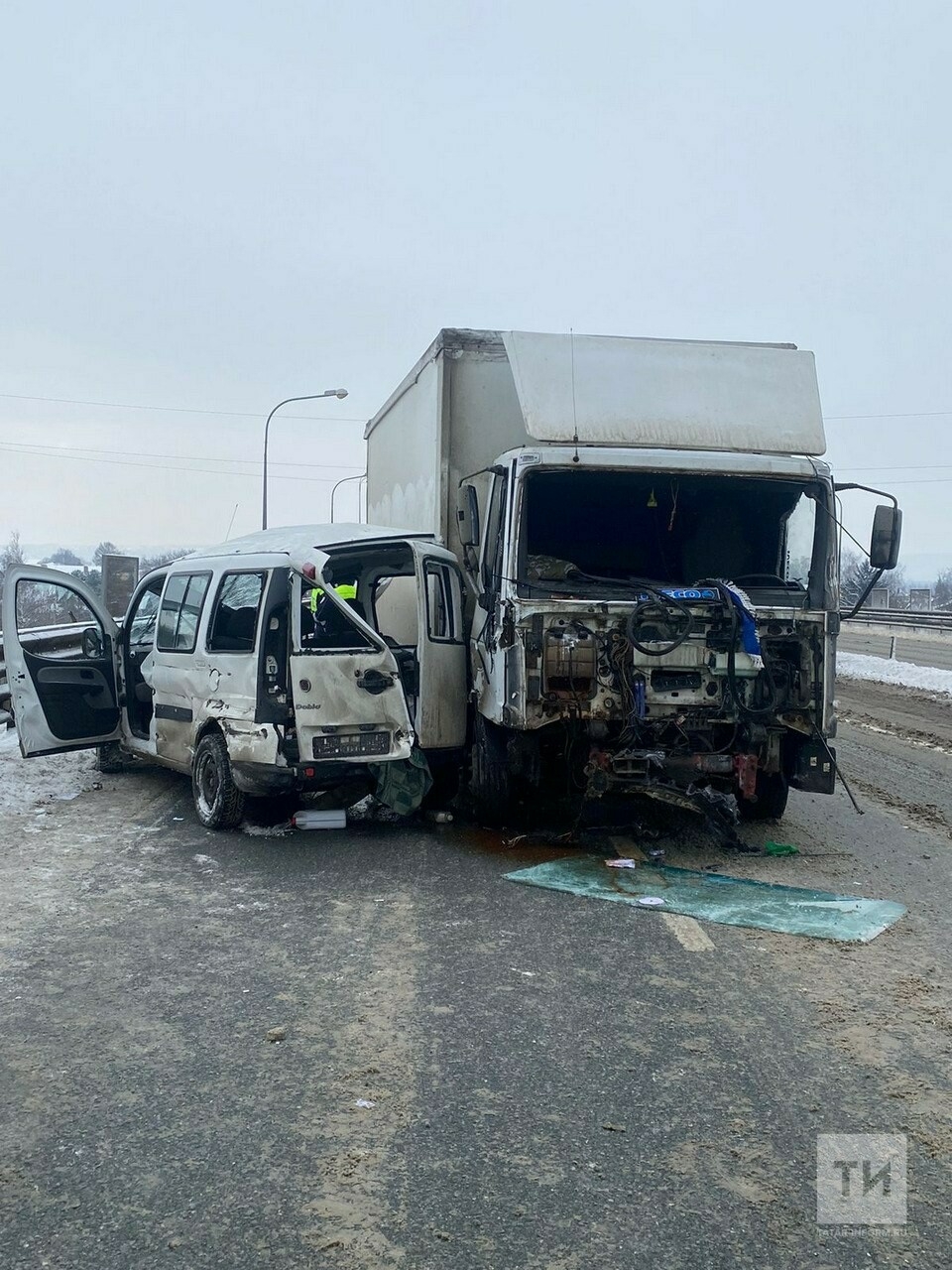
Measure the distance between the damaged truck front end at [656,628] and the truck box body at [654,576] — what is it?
0.5 inches

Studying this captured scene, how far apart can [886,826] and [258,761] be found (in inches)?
188

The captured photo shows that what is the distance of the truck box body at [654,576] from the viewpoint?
7312 mm

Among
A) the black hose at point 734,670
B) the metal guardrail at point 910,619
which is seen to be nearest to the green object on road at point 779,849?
the black hose at point 734,670

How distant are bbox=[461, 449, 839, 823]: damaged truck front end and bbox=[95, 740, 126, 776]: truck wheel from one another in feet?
14.0

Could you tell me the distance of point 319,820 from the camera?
8.28m

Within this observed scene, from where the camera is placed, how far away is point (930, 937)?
A: 18.9 ft

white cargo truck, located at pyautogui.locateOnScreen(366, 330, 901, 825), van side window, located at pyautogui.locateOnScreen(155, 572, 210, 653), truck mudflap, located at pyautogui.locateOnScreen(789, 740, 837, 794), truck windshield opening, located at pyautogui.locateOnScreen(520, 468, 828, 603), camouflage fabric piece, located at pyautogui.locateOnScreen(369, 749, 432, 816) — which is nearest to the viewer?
white cargo truck, located at pyautogui.locateOnScreen(366, 330, 901, 825)

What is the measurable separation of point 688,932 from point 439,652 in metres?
3.29

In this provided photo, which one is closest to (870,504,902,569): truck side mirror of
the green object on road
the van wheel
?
the green object on road

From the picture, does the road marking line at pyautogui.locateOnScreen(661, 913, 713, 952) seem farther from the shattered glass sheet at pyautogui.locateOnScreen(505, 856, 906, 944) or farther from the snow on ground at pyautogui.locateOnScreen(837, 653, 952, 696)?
the snow on ground at pyautogui.locateOnScreen(837, 653, 952, 696)

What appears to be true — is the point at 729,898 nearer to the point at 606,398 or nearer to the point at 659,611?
the point at 659,611

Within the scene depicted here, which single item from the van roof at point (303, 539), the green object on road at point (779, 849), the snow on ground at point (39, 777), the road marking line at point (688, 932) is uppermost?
the van roof at point (303, 539)

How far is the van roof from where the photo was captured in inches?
311

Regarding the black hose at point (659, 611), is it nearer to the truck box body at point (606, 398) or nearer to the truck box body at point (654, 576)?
the truck box body at point (654, 576)
